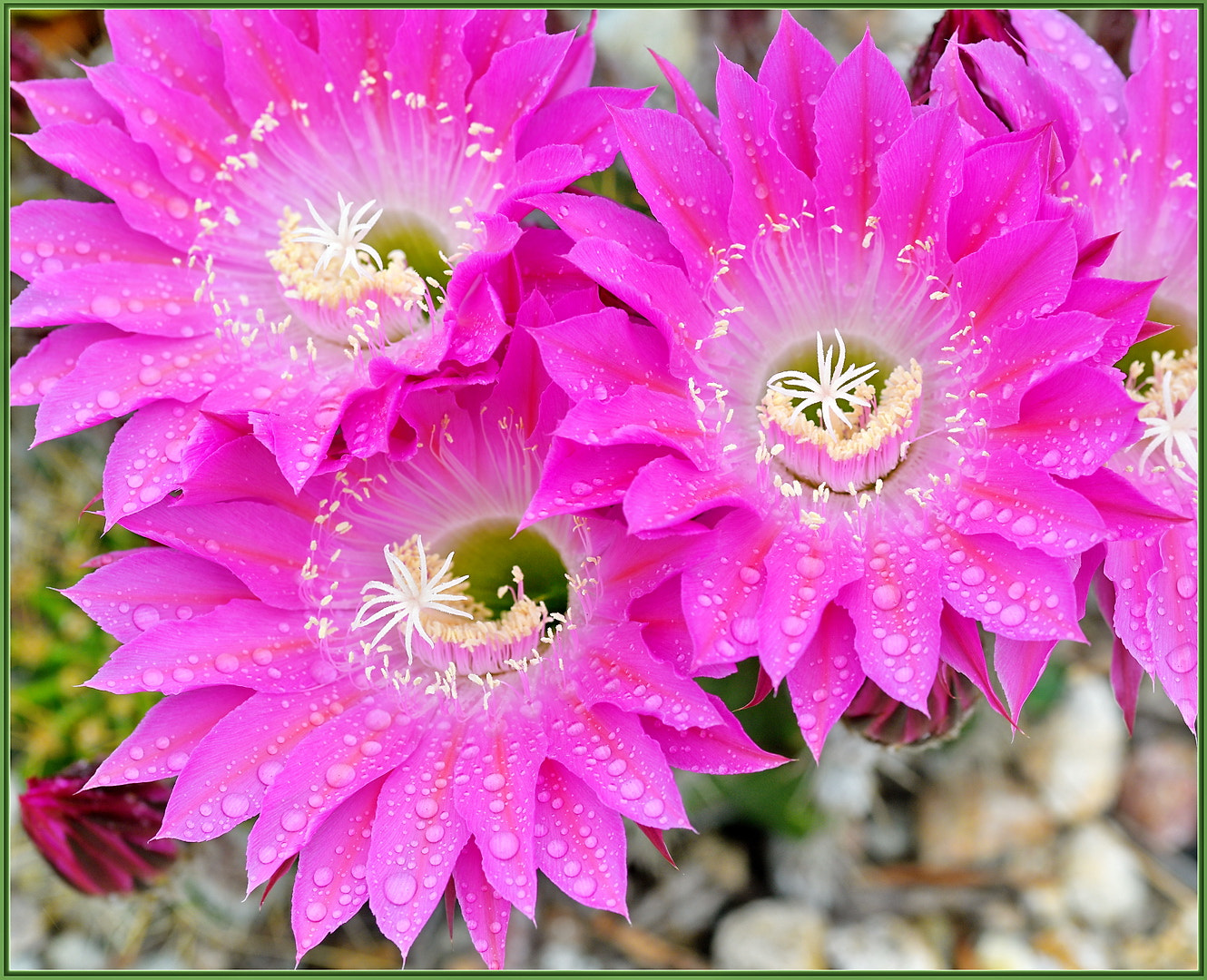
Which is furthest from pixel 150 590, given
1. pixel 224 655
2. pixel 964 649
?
pixel 964 649

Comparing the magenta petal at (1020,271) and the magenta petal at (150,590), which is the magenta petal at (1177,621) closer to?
the magenta petal at (1020,271)

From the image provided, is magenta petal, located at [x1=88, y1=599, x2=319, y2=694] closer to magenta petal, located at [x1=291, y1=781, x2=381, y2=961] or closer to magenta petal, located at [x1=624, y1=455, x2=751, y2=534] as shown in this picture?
magenta petal, located at [x1=291, y1=781, x2=381, y2=961]

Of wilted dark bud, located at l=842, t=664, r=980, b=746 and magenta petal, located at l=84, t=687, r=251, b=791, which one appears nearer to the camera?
magenta petal, located at l=84, t=687, r=251, b=791

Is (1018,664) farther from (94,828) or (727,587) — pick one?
(94,828)

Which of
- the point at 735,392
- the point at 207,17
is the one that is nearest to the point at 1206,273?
the point at 735,392

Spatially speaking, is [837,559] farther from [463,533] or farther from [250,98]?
[250,98]

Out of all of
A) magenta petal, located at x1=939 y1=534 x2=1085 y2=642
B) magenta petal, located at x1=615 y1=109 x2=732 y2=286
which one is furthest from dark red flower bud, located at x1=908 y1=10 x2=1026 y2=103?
magenta petal, located at x1=939 y1=534 x2=1085 y2=642
